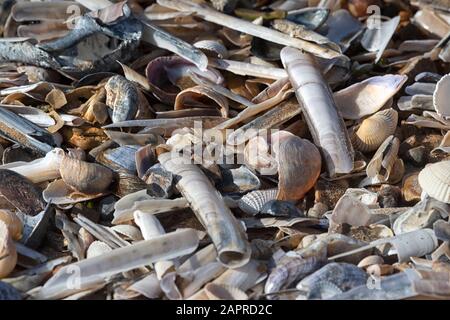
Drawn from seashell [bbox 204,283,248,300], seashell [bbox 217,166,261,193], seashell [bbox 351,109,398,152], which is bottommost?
seashell [bbox 204,283,248,300]

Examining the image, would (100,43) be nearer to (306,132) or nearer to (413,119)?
(306,132)

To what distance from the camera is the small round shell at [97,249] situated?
268 centimetres

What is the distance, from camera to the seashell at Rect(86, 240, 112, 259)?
2.68 meters

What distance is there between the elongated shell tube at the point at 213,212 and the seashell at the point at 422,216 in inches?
24.0

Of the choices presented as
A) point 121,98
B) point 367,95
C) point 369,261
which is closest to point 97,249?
point 121,98

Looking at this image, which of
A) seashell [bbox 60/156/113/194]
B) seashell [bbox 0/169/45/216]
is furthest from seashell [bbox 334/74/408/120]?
seashell [bbox 0/169/45/216]

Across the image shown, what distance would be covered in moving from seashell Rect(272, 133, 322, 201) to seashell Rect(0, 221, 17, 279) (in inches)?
40.4

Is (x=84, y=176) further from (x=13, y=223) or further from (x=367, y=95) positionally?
(x=367, y=95)

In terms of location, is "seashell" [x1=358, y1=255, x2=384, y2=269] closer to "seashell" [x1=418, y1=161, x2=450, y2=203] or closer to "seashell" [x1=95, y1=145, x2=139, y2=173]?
"seashell" [x1=418, y1=161, x2=450, y2=203]

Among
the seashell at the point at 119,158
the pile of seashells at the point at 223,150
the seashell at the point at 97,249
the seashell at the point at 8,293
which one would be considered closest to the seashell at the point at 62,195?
the pile of seashells at the point at 223,150

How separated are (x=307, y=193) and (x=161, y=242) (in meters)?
0.75

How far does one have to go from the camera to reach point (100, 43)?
3.51 m

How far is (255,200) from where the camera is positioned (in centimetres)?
294
